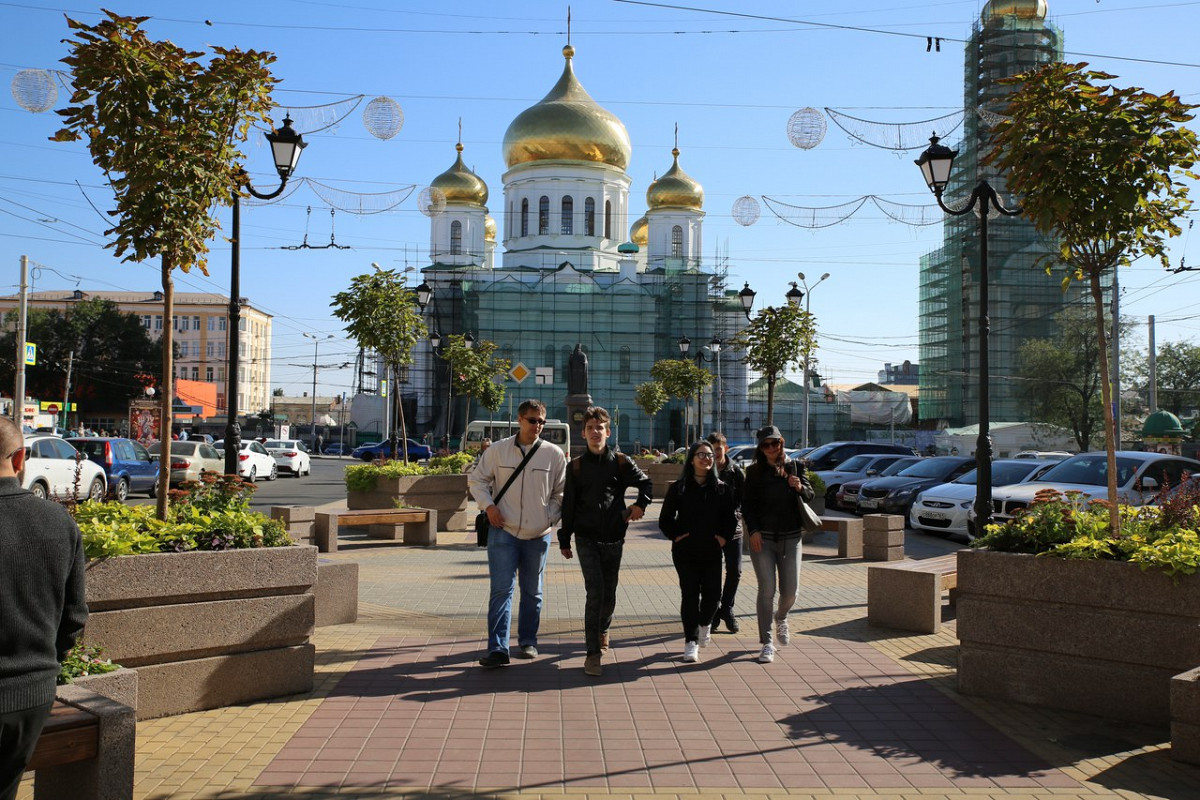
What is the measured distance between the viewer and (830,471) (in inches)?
1068

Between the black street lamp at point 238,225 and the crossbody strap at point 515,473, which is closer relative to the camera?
the crossbody strap at point 515,473

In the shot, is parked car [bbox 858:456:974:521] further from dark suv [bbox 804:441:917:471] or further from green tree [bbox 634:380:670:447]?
green tree [bbox 634:380:670:447]

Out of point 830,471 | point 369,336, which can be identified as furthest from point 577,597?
point 830,471

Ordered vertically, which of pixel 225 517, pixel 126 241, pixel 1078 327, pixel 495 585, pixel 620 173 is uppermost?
pixel 620 173

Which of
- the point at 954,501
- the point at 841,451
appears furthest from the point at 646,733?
the point at 841,451

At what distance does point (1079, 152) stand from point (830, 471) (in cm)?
2061

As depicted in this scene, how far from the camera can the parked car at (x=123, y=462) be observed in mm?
24688

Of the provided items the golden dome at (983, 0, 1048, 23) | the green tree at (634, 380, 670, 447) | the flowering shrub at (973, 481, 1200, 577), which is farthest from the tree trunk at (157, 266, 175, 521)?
the golden dome at (983, 0, 1048, 23)

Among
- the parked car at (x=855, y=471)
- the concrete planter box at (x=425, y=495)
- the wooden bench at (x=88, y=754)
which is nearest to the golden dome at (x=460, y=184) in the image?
the parked car at (x=855, y=471)

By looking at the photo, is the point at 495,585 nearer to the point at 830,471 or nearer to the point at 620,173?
the point at 830,471

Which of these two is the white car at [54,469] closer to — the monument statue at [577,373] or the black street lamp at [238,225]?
the black street lamp at [238,225]

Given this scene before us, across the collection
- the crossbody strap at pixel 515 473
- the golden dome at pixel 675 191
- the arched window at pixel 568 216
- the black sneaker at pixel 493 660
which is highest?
the golden dome at pixel 675 191

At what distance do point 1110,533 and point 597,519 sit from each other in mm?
3277

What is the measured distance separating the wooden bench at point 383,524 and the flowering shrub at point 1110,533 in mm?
8757
